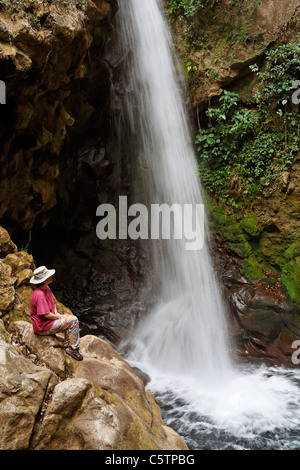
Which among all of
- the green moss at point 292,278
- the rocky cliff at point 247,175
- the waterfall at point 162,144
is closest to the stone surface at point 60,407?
the rocky cliff at point 247,175

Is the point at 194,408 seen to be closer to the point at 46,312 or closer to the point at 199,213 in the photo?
the point at 46,312

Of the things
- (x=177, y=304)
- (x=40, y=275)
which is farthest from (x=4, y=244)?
(x=177, y=304)

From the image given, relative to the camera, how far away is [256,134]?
9008mm

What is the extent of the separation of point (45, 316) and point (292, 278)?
6.37m

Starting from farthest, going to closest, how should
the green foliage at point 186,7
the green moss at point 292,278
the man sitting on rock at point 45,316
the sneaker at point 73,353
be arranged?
the green foliage at point 186,7, the green moss at point 292,278, the sneaker at point 73,353, the man sitting on rock at point 45,316

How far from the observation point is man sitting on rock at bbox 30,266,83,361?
Result: 145 inches

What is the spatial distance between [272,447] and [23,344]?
3977 mm

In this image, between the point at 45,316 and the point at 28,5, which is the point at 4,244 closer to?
the point at 45,316

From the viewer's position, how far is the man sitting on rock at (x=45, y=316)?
370cm

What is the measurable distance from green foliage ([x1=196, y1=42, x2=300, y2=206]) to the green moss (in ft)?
7.28

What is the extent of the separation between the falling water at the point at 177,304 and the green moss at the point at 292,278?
1717mm

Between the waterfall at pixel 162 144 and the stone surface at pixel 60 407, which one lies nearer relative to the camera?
the stone surface at pixel 60 407

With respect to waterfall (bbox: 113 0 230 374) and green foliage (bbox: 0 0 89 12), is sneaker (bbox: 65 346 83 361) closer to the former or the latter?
waterfall (bbox: 113 0 230 374)

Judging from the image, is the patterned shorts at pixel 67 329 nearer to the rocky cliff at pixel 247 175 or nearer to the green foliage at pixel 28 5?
the rocky cliff at pixel 247 175
